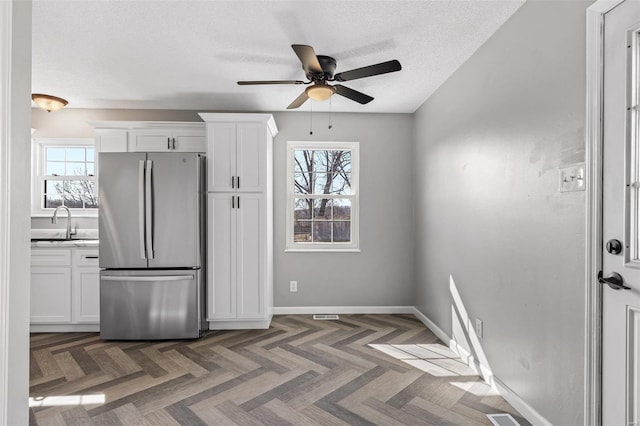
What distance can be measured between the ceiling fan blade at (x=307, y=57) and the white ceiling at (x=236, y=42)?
0.25m

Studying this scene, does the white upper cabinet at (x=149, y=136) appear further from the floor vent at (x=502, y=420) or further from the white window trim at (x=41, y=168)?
the floor vent at (x=502, y=420)

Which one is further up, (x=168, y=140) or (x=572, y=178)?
(x=168, y=140)

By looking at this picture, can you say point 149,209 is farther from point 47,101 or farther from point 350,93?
point 350,93

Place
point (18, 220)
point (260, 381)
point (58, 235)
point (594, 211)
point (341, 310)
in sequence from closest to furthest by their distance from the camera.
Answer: point (18, 220) → point (594, 211) → point (260, 381) → point (58, 235) → point (341, 310)

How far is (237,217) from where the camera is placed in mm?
3600

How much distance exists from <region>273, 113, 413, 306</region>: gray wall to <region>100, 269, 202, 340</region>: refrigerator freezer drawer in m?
1.20

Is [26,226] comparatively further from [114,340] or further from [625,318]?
[114,340]

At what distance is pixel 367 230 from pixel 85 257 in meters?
3.05

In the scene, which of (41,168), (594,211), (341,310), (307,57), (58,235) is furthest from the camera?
(341,310)

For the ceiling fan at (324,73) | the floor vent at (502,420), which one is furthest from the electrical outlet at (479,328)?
the ceiling fan at (324,73)

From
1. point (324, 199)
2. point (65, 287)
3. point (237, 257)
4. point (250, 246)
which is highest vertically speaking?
point (324, 199)

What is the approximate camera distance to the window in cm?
429

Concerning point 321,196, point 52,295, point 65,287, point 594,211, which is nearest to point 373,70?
point 594,211

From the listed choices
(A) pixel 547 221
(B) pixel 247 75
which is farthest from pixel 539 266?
(B) pixel 247 75
